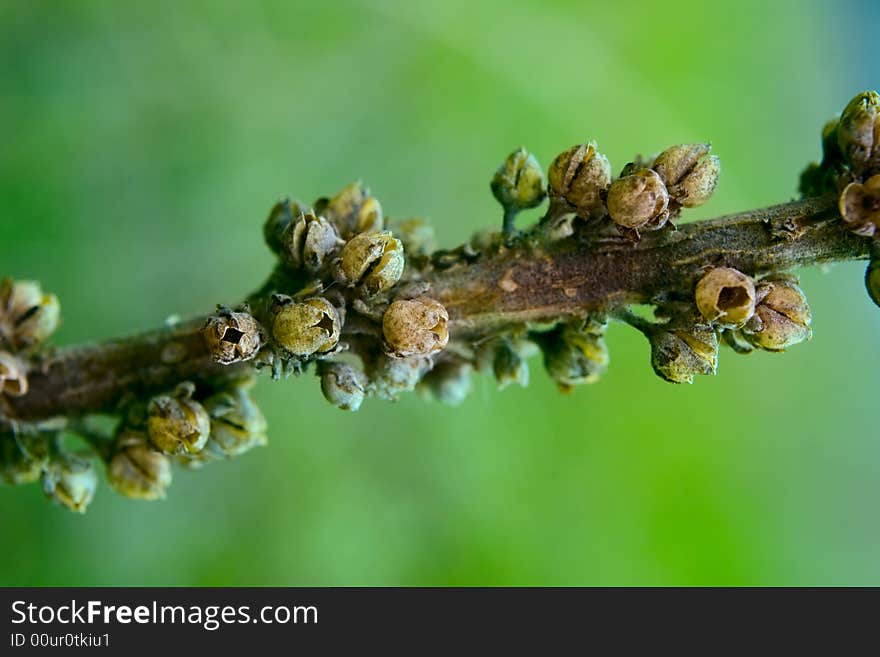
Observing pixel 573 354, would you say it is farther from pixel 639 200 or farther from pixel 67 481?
pixel 67 481

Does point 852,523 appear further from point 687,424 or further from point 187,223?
point 187,223

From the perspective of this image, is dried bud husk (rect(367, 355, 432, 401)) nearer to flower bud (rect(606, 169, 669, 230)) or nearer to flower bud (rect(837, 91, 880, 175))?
flower bud (rect(606, 169, 669, 230))

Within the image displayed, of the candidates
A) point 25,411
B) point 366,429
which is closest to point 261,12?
point 366,429

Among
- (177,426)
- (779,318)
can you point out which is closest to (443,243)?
(177,426)

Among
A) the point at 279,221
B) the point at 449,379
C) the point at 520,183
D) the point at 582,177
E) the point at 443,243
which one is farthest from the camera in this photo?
the point at 443,243

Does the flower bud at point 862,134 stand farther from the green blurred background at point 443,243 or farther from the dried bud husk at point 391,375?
the green blurred background at point 443,243

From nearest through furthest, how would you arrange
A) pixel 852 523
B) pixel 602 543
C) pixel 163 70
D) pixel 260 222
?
pixel 163 70 → pixel 260 222 → pixel 602 543 → pixel 852 523
